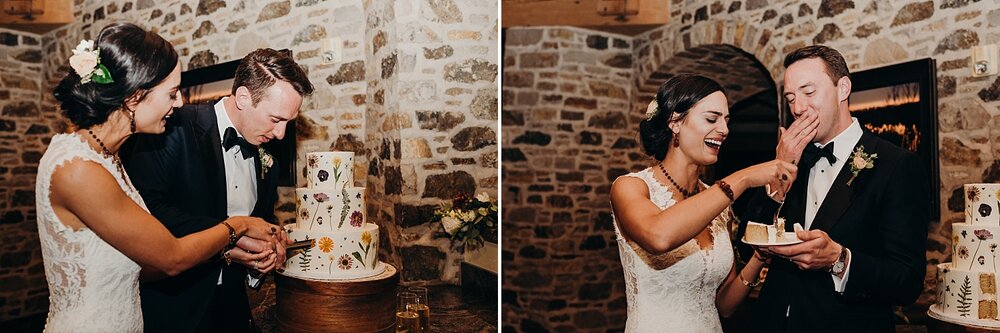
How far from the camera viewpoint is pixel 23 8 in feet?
8.16

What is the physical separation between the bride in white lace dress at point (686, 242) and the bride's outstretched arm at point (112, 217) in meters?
1.15

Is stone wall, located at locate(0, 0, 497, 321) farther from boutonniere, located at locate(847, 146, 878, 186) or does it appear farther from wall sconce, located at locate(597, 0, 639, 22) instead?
wall sconce, located at locate(597, 0, 639, 22)

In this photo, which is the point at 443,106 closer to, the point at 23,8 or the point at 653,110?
the point at 653,110

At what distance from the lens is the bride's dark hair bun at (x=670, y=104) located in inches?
71.1

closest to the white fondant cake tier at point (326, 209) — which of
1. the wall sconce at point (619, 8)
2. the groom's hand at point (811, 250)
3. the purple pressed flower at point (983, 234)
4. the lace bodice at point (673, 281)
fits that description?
the lace bodice at point (673, 281)

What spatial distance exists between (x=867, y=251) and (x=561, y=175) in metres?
3.45

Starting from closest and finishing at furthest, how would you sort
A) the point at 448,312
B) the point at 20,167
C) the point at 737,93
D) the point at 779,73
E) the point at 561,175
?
the point at 20,167, the point at 448,312, the point at 779,73, the point at 561,175, the point at 737,93

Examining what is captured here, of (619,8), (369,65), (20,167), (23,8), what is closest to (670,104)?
(369,65)

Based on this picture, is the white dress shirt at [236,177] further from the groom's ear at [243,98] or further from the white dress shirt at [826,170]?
the white dress shirt at [826,170]

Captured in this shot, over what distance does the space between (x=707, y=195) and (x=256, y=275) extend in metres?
1.45

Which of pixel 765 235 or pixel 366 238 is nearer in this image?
pixel 765 235

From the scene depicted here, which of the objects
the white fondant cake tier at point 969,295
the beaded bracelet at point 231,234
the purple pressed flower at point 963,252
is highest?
the beaded bracelet at point 231,234

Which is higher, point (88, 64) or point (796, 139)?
point (88, 64)

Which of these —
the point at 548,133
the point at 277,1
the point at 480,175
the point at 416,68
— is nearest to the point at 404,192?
the point at 480,175
